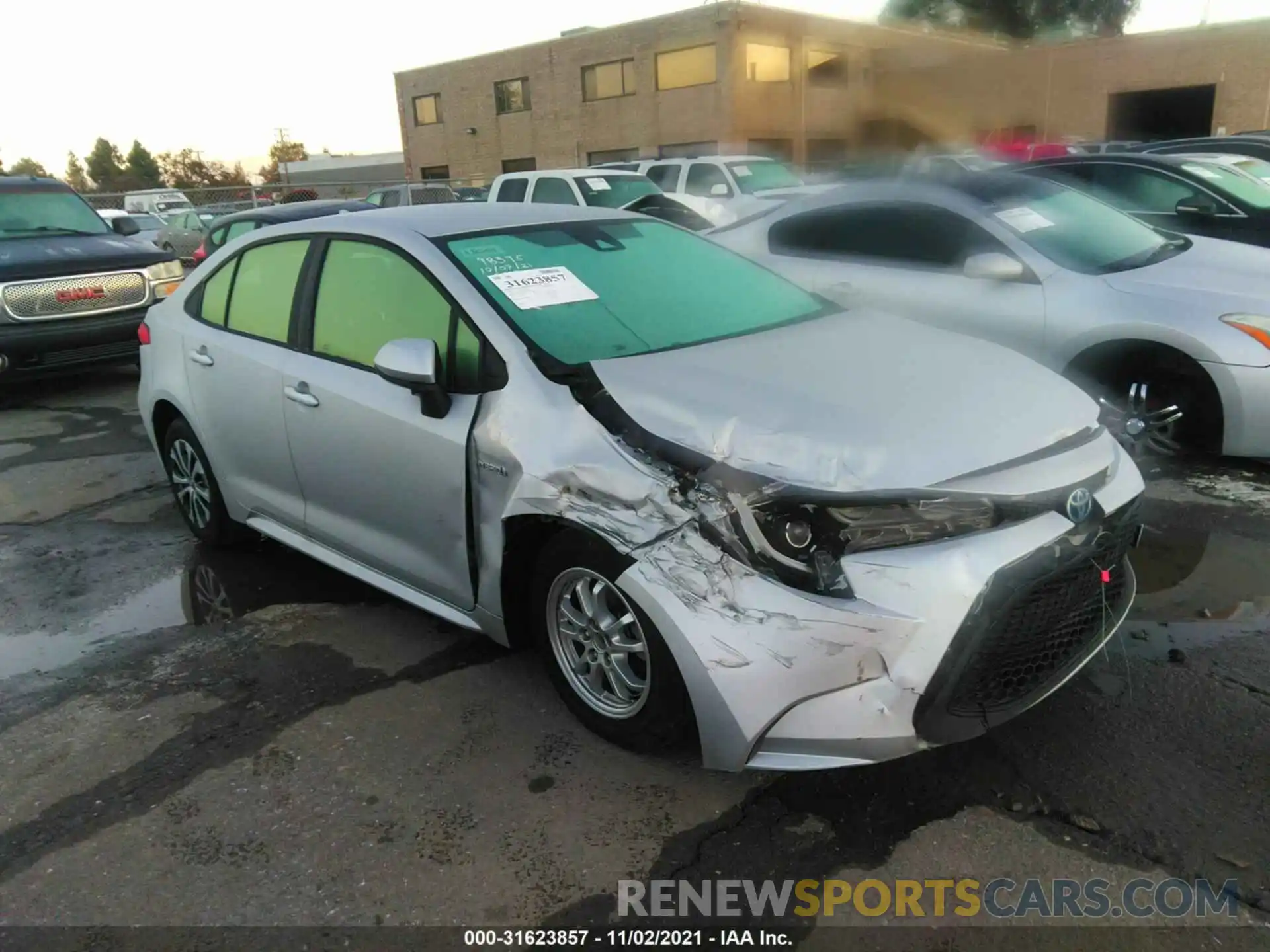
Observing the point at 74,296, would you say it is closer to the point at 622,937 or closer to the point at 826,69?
the point at 622,937

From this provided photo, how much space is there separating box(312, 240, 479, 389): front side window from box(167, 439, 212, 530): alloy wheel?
4.38 feet

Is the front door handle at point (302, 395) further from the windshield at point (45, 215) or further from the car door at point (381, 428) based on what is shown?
the windshield at point (45, 215)

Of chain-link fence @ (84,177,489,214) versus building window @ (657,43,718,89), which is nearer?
chain-link fence @ (84,177,489,214)

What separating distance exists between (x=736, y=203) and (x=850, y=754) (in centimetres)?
1221

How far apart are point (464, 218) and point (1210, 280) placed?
4012mm

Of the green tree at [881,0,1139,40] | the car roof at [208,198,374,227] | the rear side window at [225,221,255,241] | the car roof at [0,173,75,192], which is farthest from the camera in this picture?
the green tree at [881,0,1139,40]

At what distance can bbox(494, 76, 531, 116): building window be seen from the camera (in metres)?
39.1

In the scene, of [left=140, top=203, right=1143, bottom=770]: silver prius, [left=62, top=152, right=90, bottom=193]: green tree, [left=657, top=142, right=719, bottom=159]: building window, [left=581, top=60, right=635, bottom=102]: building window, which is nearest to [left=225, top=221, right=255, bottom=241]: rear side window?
[left=140, top=203, right=1143, bottom=770]: silver prius

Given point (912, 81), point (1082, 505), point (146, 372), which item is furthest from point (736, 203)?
point (912, 81)

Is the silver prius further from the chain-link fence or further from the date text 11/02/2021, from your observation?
the chain-link fence

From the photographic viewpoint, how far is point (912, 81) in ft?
79.8

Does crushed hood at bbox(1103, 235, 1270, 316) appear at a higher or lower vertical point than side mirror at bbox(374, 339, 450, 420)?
lower

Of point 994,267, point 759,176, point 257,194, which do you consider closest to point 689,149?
point 257,194

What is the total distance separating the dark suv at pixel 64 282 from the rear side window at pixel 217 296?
4.53 m
